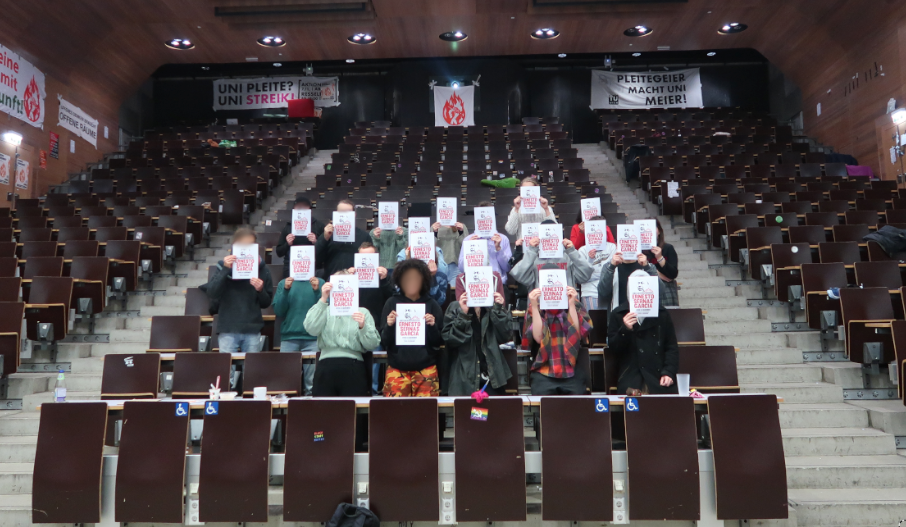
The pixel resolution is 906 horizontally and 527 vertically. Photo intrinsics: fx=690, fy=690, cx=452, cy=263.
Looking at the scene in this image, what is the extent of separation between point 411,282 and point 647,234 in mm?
1556

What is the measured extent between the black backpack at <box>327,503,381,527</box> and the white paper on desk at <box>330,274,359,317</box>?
106 centimetres

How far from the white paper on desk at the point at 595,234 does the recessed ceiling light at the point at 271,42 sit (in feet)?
32.3

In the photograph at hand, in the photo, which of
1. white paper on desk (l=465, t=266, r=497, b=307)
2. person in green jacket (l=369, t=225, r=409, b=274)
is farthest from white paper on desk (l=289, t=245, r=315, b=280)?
white paper on desk (l=465, t=266, r=497, b=307)

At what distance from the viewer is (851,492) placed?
3871 mm

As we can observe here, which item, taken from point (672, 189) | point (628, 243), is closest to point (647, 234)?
point (628, 243)

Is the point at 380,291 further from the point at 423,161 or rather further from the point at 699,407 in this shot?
the point at 423,161

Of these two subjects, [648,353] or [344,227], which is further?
[344,227]

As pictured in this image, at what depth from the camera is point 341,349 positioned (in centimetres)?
407

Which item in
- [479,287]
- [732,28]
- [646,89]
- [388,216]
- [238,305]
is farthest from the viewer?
[646,89]

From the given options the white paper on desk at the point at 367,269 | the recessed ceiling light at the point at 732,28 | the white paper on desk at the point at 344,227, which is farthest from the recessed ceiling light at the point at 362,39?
the white paper on desk at the point at 367,269

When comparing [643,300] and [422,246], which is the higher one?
[422,246]

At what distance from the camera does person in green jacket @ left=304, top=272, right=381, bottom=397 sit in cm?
402

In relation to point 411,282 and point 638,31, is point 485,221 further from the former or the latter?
point 638,31

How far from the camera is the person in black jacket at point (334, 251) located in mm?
5477
